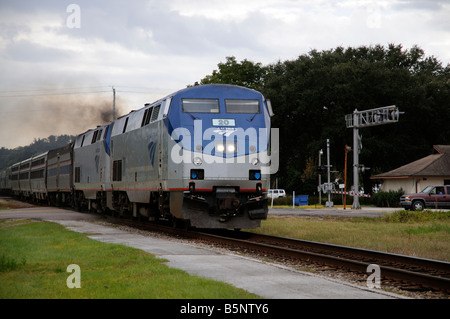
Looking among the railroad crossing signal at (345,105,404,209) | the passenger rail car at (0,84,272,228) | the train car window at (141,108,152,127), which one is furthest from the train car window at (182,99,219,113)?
the railroad crossing signal at (345,105,404,209)

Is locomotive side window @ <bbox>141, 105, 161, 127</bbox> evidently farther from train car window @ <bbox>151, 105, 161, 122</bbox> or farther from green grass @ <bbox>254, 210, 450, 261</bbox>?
green grass @ <bbox>254, 210, 450, 261</bbox>

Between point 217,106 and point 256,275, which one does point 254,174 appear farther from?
point 256,275

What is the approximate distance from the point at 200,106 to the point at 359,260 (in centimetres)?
689

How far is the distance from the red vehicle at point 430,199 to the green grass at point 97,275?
28107mm

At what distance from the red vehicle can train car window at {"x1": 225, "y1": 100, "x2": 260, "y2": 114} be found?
79.4 ft

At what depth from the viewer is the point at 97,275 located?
9742 millimetres

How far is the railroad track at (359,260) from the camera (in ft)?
31.3

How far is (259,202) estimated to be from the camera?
671 inches

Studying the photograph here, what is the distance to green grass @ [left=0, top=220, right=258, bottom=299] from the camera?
26.2ft

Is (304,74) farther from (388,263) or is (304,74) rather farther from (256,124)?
(388,263)

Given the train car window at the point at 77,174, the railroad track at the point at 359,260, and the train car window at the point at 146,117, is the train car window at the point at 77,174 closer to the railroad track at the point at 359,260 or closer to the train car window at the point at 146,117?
the train car window at the point at 146,117

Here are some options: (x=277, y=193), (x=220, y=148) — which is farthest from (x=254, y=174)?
(x=277, y=193)

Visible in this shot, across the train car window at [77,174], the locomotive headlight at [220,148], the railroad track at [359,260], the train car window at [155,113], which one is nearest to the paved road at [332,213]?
the train car window at [77,174]

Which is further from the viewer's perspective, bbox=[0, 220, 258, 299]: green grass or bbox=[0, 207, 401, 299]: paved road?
bbox=[0, 207, 401, 299]: paved road
